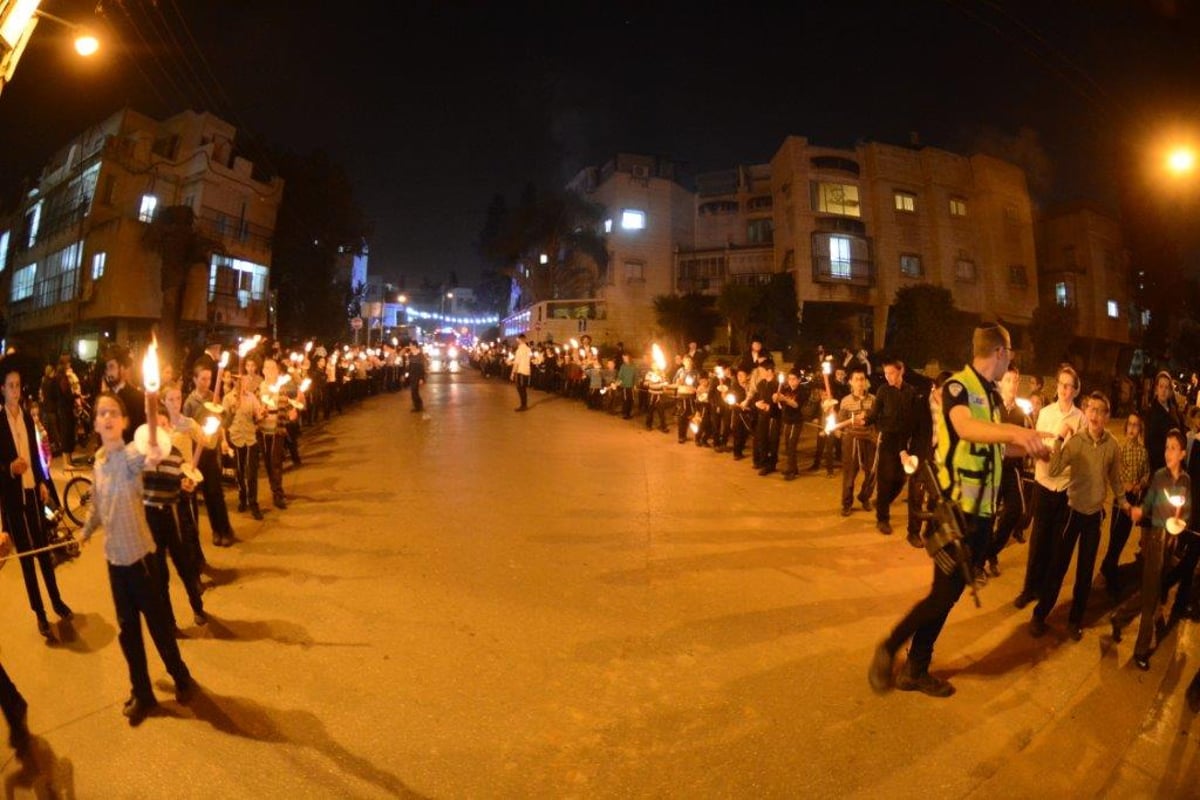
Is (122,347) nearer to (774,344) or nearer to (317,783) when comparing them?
(317,783)

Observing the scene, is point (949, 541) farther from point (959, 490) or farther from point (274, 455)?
point (274, 455)

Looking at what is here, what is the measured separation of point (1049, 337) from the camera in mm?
39219

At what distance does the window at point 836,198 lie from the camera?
1478 inches

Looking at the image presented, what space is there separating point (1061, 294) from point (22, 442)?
168 ft

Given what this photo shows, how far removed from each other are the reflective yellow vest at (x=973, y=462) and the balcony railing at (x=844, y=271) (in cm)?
3467

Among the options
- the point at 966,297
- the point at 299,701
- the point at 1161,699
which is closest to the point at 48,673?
the point at 299,701

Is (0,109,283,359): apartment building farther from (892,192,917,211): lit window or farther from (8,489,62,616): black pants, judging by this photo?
(892,192,917,211): lit window

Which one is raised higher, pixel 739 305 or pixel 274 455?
pixel 739 305

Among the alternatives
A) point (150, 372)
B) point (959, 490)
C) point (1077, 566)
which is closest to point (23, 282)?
point (150, 372)

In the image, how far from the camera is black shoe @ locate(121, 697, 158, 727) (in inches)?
152

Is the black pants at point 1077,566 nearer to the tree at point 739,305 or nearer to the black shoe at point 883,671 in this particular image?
the black shoe at point 883,671

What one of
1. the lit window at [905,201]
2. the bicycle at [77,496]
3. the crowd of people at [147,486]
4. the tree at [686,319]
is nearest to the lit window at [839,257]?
the lit window at [905,201]

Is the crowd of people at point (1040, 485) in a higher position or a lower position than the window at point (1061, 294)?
lower

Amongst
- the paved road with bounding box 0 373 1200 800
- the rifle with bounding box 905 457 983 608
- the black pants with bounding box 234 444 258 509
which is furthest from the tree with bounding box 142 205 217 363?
the rifle with bounding box 905 457 983 608
